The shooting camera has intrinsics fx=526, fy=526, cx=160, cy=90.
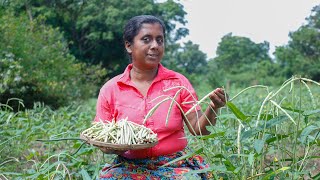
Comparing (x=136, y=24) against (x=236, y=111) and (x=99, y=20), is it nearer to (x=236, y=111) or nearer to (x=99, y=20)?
(x=236, y=111)

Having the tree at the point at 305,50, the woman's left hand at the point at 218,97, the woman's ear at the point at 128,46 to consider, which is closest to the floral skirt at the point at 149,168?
the woman's left hand at the point at 218,97

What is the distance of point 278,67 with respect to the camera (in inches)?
1045

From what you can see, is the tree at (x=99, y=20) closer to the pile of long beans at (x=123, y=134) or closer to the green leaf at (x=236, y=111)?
the pile of long beans at (x=123, y=134)

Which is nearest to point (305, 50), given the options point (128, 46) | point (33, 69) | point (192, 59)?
point (192, 59)

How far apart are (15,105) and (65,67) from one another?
2127 millimetres

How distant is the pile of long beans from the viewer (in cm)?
203

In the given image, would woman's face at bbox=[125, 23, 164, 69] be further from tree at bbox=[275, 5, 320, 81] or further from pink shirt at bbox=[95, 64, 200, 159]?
tree at bbox=[275, 5, 320, 81]

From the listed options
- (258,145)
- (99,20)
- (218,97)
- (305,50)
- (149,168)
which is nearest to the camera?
(258,145)

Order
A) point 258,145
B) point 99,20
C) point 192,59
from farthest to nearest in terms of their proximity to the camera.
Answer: point 192,59
point 99,20
point 258,145

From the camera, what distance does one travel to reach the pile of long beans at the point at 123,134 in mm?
2029

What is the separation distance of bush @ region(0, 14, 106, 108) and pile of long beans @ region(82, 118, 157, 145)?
4.70m

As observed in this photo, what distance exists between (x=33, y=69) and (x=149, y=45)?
637 cm

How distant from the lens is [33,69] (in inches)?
334

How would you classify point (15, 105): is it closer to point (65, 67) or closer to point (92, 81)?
point (65, 67)
